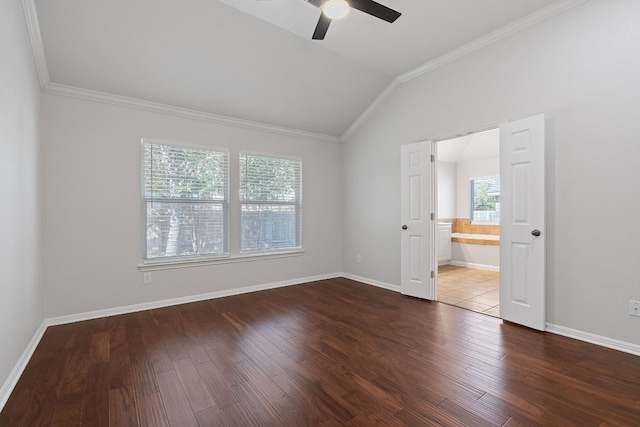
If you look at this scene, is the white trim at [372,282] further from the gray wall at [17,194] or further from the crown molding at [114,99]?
the gray wall at [17,194]

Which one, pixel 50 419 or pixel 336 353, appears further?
pixel 336 353

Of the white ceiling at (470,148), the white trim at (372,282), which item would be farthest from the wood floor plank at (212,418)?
the white ceiling at (470,148)

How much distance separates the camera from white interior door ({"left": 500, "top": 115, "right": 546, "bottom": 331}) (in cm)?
288

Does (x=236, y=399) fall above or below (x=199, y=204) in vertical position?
below

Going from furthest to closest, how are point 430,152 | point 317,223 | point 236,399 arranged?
point 317,223 < point 430,152 < point 236,399

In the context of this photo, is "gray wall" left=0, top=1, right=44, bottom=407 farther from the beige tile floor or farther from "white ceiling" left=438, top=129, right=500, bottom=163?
"white ceiling" left=438, top=129, right=500, bottom=163

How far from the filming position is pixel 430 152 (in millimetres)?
3889

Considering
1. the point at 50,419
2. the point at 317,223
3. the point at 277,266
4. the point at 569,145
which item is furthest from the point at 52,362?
the point at 569,145

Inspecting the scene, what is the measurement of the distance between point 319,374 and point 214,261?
2.50 meters

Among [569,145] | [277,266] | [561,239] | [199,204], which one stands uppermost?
[569,145]

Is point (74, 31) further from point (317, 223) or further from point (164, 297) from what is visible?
point (317, 223)

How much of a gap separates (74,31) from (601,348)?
552 centimetres

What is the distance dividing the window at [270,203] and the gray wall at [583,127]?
8.61ft

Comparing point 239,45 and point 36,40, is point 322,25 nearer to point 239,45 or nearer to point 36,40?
point 239,45
